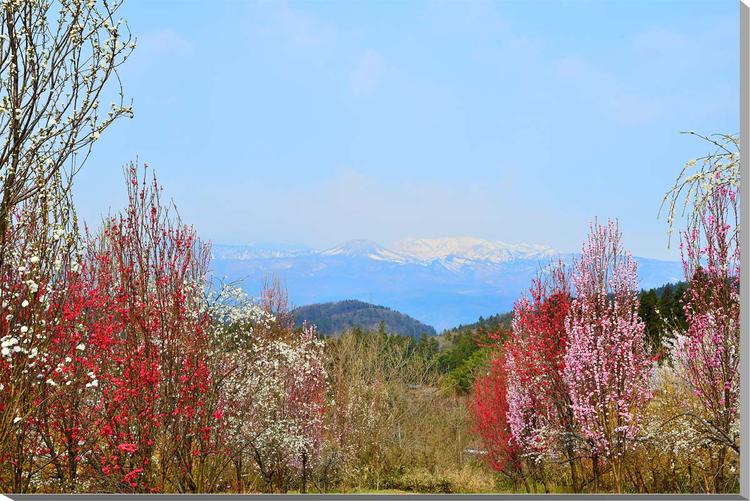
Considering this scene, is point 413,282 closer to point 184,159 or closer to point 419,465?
point 419,465

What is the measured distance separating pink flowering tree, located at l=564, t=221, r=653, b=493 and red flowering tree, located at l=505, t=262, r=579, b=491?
555mm

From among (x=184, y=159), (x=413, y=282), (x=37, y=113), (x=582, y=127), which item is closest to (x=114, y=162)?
(x=184, y=159)

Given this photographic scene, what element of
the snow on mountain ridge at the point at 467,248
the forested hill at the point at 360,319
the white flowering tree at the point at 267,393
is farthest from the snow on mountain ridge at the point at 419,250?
the forested hill at the point at 360,319

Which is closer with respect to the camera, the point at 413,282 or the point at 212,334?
the point at 212,334

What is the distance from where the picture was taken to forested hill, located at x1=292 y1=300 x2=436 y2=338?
16219 mm

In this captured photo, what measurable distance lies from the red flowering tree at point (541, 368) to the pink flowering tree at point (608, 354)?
1.82ft

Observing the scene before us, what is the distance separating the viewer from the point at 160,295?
16.1 ft

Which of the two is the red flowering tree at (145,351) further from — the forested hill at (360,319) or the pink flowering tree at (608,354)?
the forested hill at (360,319)

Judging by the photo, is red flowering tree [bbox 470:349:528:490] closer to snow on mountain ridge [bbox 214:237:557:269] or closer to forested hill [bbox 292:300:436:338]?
snow on mountain ridge [bbox 214:237:557:269]

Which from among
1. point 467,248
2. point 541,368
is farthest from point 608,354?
point 467,248

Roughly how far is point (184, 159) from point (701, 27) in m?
4.06

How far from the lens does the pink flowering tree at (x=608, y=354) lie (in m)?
6.11

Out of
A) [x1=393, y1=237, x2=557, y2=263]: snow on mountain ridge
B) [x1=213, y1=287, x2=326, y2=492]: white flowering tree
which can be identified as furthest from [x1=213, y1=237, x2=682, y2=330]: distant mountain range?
[x1=213, y1=287, x2=326, y2=492]: white flowering tree

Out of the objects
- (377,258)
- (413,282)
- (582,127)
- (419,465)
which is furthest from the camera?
(413,282)
